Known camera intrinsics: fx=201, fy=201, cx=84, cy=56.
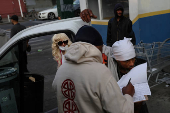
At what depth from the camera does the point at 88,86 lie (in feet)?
4.72

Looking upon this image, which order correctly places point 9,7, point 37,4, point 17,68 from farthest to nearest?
1. point 37,4
2. point 9,7
3. point 17,68

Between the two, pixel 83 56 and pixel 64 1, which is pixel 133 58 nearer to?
pixel 83 56

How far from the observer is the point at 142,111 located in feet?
6.52

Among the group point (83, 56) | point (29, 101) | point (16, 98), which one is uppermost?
point (83, 56)

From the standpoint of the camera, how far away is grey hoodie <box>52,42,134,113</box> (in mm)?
1406

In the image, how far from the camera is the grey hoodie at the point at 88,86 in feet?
4.61

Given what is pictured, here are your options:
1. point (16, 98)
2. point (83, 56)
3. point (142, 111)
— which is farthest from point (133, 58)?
point (16, 98)

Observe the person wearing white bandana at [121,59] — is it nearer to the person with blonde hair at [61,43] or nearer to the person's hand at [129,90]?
the person's hand at [129,90]

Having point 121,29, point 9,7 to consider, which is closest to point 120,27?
point 121,29

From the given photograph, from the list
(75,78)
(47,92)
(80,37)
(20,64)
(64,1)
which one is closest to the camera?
(75,78)

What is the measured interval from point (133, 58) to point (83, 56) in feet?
3.21

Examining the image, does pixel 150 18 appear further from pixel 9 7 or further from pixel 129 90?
pixel 9 7

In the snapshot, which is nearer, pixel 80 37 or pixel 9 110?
pixel 80 37

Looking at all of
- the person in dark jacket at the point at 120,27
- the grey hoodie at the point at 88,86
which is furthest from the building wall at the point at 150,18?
the grey hoodie at the point at 88,86
